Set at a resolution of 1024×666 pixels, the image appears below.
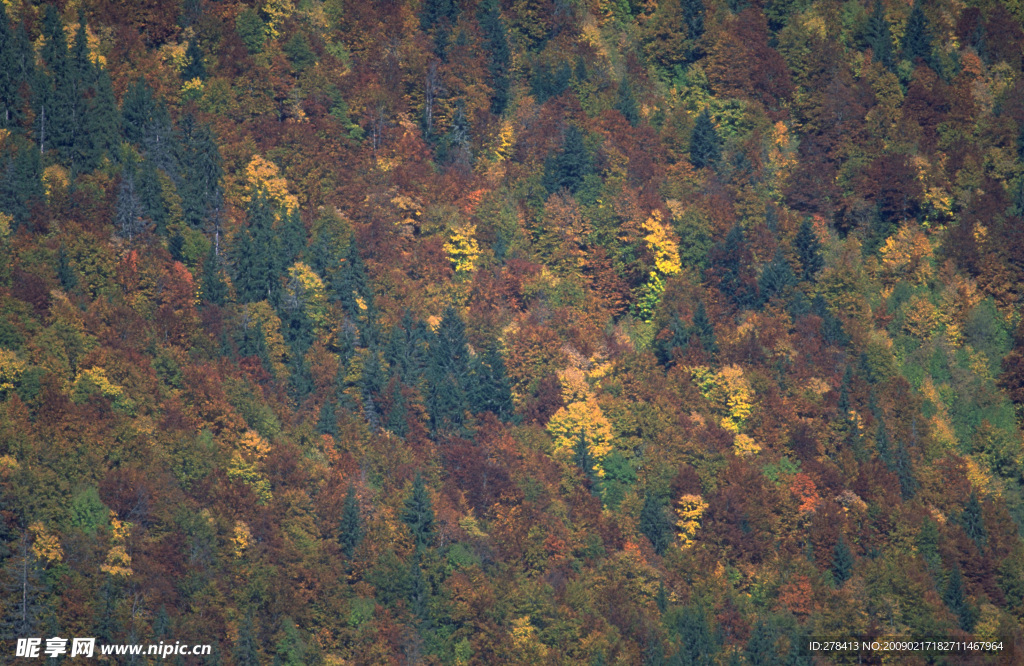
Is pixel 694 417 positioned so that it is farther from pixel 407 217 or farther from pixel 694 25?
pixel 694 25

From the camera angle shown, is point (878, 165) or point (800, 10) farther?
point (800, 10)

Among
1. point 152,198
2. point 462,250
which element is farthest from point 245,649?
point 462,250

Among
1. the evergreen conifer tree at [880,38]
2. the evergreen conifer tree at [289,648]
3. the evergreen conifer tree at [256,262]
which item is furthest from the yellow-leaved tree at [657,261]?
the evergreen conifer tree at [289,648]

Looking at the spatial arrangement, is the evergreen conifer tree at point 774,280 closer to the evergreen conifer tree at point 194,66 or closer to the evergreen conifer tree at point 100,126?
the evergreen conifer tree at point 194,66

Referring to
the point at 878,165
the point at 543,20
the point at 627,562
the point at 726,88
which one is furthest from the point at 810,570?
the point at 543,20

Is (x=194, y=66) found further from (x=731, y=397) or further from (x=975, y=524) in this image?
(x=975, y=524)

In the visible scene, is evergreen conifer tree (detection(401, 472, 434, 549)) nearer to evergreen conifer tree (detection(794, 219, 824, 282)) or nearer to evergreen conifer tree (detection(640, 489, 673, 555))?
evergreen conifer tree (detection(640, 489, 673, 555))

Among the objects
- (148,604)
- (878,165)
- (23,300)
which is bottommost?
(148,604)
